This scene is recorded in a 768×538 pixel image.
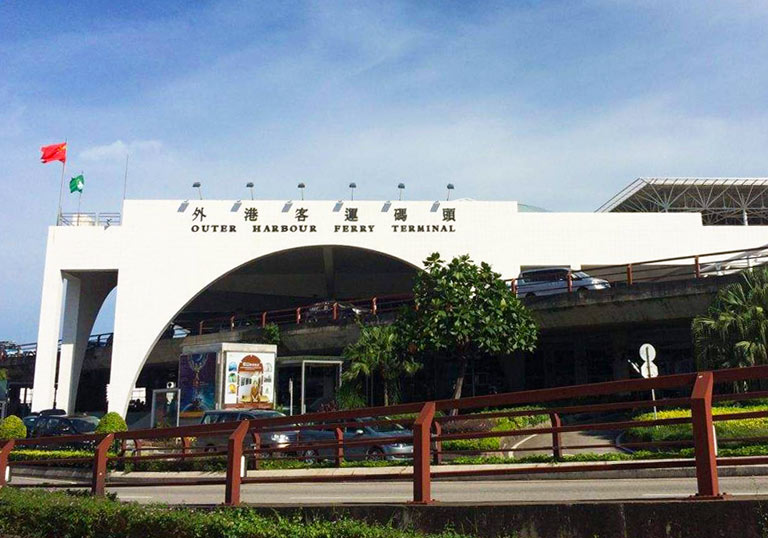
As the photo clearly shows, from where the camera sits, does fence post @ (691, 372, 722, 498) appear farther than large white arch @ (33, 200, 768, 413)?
No

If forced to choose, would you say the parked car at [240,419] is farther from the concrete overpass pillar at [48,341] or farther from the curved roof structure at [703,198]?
the curved roof structure at [703,198]

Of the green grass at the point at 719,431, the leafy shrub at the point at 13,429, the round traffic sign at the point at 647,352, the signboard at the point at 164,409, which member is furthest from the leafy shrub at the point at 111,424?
the round traffic sign at the point at 647,352

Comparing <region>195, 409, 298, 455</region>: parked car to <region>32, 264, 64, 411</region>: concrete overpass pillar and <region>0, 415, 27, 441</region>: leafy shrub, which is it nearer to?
<region>0, 415, 27, 441</region>: leafy shrub

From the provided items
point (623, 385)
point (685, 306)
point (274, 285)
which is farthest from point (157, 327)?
point (623, 385)

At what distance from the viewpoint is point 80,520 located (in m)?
8.77

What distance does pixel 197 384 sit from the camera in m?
29.6

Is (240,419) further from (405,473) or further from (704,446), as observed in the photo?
(704,446)

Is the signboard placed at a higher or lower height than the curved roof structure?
lower

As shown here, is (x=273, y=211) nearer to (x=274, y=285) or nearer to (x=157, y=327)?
(x=157, y=327)

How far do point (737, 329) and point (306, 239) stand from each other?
2108 centimetres

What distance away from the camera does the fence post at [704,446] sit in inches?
237

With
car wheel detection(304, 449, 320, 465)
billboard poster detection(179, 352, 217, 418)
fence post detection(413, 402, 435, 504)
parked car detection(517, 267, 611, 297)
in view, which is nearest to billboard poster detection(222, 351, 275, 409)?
billboard poster detection(179, 352, 217, 418)

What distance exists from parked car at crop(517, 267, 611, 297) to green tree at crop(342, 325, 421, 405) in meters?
6.09

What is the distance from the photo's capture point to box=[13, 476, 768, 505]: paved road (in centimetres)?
1115
